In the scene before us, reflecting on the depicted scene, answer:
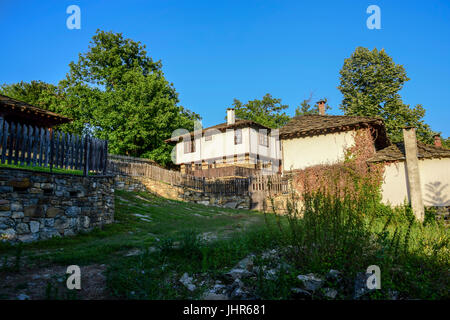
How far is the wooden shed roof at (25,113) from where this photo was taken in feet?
41.7

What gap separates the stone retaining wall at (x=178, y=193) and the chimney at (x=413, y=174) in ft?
32.3

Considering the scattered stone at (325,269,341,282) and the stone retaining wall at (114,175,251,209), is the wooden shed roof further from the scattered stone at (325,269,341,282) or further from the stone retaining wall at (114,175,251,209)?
the scattered stone at (325,269,341,282)

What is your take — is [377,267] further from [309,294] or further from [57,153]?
[57,153]

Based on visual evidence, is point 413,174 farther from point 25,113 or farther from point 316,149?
point 25,113

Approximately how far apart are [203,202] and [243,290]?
54.7 feet

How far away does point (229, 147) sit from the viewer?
2897 cm

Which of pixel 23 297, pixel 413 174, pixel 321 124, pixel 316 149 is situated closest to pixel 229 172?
pixel 316 149

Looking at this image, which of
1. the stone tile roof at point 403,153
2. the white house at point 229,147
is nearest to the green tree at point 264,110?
the white house at point 229,147

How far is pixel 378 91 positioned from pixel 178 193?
70.8 feet

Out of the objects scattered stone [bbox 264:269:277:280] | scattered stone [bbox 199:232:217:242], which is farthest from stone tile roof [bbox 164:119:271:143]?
scattered stone [bbox 264:269:277:280]

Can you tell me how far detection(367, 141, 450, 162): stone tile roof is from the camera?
1286cm

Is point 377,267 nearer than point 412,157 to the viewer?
Yes

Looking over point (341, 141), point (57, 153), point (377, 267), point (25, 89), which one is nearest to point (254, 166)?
point (341, 141)

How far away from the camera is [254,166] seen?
28.4 meters
